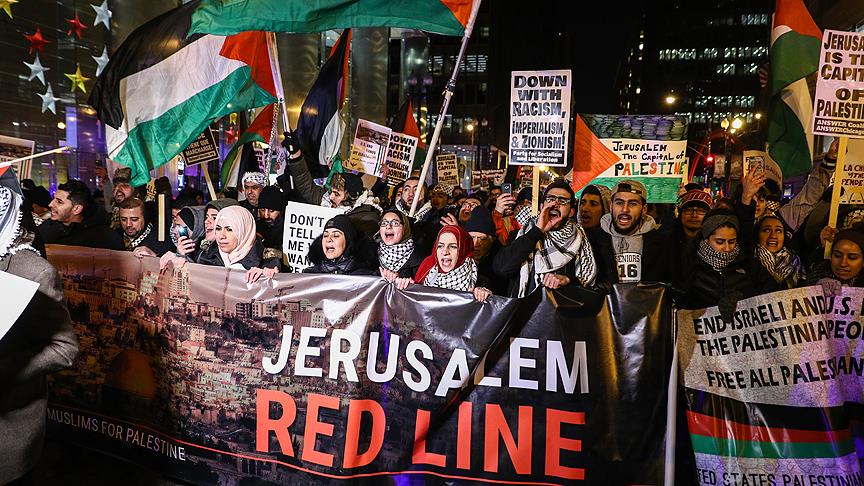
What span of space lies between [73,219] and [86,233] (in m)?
0.62

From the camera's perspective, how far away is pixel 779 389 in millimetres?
3711

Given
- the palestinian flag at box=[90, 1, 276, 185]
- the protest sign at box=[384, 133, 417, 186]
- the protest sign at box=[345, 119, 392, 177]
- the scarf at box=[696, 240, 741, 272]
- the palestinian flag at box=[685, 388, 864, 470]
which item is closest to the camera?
the palestinian flag at box=[685, 388, 864, 470]

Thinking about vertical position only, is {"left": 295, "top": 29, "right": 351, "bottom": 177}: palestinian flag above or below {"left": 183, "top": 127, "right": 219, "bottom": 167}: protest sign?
above

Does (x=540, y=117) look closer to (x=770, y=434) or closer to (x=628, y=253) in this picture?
(x=628, y=253)

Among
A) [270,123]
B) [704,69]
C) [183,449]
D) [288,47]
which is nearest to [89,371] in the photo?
[183,449]

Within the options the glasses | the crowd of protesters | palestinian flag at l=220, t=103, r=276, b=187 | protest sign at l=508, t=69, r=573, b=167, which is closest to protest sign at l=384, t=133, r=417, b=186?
palestinian flag at l=220, t=103, r=276, b=187

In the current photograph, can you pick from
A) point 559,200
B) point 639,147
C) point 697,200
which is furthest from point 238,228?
point 639,147

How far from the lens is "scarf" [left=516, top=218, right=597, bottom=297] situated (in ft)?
14.6

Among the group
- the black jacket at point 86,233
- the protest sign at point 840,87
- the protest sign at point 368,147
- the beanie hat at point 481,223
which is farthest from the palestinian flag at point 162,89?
the protest sign at point 840,87

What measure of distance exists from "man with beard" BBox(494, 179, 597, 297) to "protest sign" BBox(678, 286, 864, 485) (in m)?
0.96

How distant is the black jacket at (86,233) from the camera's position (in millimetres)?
5617

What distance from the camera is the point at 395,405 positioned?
3877 millimetres

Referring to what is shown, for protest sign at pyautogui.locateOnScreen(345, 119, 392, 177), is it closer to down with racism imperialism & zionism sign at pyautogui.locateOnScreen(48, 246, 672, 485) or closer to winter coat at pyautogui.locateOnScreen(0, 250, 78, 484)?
down with racism imperialism & zionism sign at pyautogui.locateOnScreen(48, 246, 672, 485)

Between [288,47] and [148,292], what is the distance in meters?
17.1
